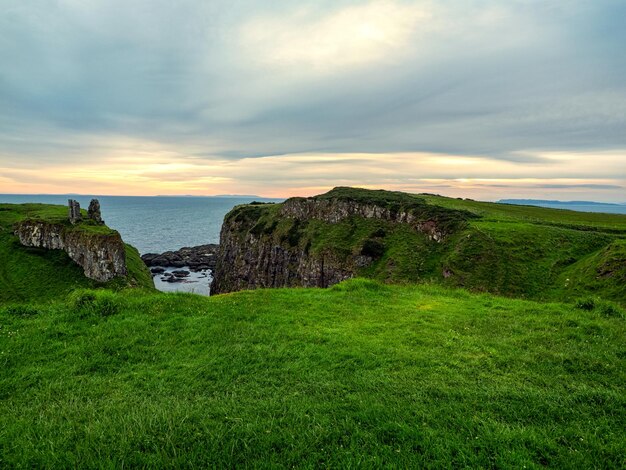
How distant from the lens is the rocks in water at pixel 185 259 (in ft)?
405

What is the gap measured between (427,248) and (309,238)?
110ft

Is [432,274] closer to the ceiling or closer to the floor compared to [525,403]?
closer to the floor

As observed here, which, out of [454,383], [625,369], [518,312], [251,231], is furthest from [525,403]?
[251,231]

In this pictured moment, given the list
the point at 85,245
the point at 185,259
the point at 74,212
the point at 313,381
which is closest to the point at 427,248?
the point at 313,381

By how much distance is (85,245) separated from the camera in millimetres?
57938

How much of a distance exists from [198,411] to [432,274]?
47.7m

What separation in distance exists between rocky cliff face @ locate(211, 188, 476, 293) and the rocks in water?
610 inches

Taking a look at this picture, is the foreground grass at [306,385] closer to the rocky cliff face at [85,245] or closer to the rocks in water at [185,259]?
the rocky cliff face at [85,245]

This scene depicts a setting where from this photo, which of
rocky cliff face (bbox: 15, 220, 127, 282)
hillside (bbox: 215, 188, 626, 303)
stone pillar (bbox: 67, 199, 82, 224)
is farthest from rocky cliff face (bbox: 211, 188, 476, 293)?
stone pillar (bbox: 67, 199, 82, 224)

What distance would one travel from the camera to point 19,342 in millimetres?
11242

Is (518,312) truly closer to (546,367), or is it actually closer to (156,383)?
(546,367)

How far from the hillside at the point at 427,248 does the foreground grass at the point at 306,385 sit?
24181 mm

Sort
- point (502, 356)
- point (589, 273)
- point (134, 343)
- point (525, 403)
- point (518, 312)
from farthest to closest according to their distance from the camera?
point (589, 273) → point (518, 312) → point (134, 343) → point (502, 356) → point (525, 403)

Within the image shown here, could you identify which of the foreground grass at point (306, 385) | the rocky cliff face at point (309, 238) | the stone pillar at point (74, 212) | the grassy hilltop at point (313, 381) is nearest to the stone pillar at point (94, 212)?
the stone pillar at point (74, 212)
